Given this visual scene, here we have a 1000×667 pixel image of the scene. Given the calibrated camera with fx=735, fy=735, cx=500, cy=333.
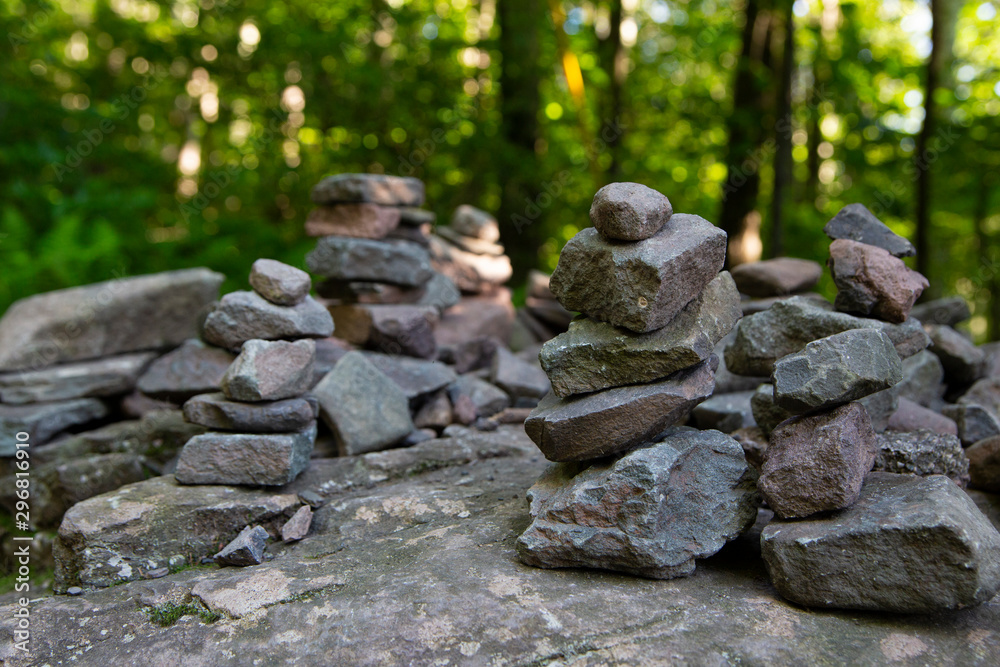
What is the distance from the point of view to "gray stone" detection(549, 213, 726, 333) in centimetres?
289

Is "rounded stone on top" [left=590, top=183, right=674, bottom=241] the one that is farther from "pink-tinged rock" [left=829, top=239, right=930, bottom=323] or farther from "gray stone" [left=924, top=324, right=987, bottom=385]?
"gray stone" [left=924, top=324, right=987, bottom=385]

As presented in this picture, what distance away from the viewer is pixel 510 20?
31.0ft

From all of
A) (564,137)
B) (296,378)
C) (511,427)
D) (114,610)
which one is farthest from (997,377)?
(564,137)

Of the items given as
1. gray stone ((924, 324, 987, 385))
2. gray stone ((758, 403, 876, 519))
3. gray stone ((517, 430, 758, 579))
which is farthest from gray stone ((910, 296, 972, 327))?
gray stone ((517, 430, 758, 579))

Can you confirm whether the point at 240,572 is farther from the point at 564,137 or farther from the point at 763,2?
the point at 564,137

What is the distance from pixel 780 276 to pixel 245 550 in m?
3.55

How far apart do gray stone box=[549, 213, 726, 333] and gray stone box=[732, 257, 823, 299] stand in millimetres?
1824

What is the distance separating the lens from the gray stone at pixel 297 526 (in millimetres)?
3332

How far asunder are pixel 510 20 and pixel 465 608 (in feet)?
28.0

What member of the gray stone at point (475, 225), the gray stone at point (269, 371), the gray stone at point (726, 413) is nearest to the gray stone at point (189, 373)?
the gray stone at point (269, 371)

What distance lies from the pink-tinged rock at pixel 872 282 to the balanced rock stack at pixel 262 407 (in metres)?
2.70

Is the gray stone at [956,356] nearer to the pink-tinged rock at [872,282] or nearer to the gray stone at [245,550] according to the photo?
the pink-tinged rock at [872,282]

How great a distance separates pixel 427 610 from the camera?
100 inches

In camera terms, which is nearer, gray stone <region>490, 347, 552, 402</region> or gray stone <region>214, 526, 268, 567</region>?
gray stone <region>214, 526, 268, 567</region>
